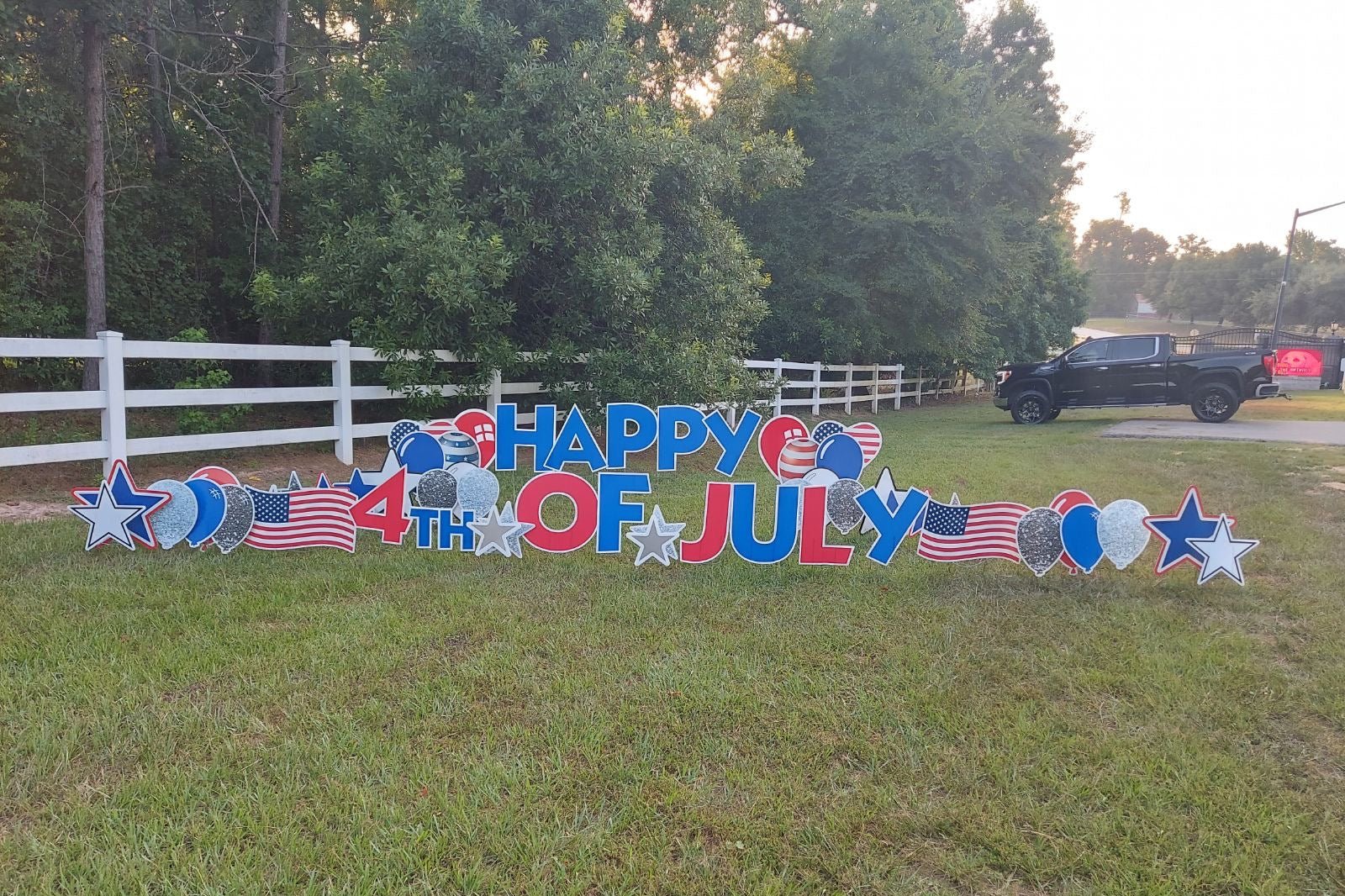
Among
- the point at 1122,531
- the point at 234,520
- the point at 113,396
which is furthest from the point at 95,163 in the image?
the point at 1122,531

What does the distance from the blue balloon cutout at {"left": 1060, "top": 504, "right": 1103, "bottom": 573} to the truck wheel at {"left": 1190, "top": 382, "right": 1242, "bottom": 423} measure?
11.2m

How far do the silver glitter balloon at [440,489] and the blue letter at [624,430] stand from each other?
3.34 feet

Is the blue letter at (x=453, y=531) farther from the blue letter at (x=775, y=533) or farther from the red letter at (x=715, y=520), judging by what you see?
the blue letter at (x=775, y=533)

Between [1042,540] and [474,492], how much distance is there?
125 inches

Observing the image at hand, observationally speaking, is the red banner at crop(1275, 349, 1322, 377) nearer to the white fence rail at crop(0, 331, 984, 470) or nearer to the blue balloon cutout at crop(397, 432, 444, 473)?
the white fence rail at crop(0, 331, 984, 470)

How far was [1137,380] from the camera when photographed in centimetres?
1377

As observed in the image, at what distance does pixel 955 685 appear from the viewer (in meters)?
2.83

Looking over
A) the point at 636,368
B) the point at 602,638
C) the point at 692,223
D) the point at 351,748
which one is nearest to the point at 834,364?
the point at 692,223

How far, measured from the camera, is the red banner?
27.6 m

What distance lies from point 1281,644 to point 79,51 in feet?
Result: 39.7

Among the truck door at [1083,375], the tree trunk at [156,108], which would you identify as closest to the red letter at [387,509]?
the tree trunk at [156,108]

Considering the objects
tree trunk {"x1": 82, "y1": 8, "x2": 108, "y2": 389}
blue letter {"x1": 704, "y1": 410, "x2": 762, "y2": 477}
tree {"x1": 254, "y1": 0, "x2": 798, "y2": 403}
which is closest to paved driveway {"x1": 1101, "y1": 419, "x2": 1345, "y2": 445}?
tree {"x1": 254, "y1": 0, "x2": 798, "y2": 403}

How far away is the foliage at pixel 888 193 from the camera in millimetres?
15023

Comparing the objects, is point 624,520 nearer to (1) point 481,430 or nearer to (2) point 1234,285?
(1) point 481,430
